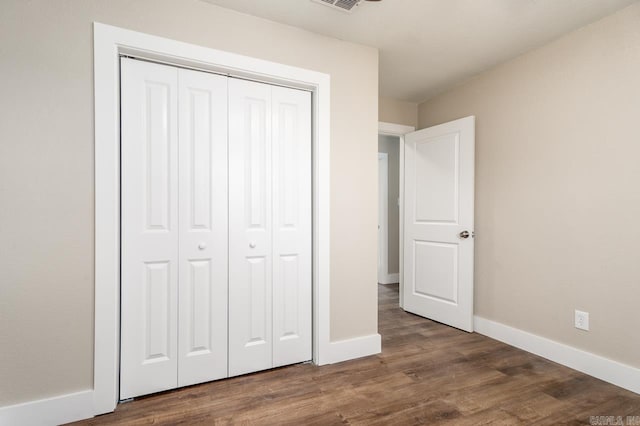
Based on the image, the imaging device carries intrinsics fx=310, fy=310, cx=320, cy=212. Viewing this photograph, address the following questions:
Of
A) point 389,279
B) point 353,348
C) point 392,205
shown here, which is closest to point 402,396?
point 353,348

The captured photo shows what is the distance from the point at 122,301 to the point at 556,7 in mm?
3260

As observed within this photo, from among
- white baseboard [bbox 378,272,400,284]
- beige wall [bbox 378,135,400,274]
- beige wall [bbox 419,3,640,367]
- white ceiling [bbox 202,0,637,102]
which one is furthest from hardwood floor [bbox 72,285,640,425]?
beige wall [bbox 378,135,400,274]

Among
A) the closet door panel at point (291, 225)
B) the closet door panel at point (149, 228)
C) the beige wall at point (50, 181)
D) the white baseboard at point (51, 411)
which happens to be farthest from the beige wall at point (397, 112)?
the white baseboard at point (51, 411)

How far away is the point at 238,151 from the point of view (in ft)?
6.90

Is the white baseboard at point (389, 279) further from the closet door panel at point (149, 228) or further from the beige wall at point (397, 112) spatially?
the closet door panel at point (149, 228)

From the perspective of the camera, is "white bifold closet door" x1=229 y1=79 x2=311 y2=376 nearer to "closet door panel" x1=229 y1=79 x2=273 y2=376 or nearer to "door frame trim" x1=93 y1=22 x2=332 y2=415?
"closet door panel" x1=229 y1=79 x2=273 y2=376

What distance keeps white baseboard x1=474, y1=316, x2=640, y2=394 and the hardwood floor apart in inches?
2.5

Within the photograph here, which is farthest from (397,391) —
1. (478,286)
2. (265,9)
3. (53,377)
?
(265,9)

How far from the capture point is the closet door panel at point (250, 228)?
2092 millimetres

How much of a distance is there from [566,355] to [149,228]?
3.06 metres

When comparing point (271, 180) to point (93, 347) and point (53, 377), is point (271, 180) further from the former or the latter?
point (53, 377)

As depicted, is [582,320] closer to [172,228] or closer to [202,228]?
[202,228]

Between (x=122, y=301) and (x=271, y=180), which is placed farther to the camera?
(x=271, y=180)

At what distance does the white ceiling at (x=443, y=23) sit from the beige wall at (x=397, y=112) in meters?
0.77
